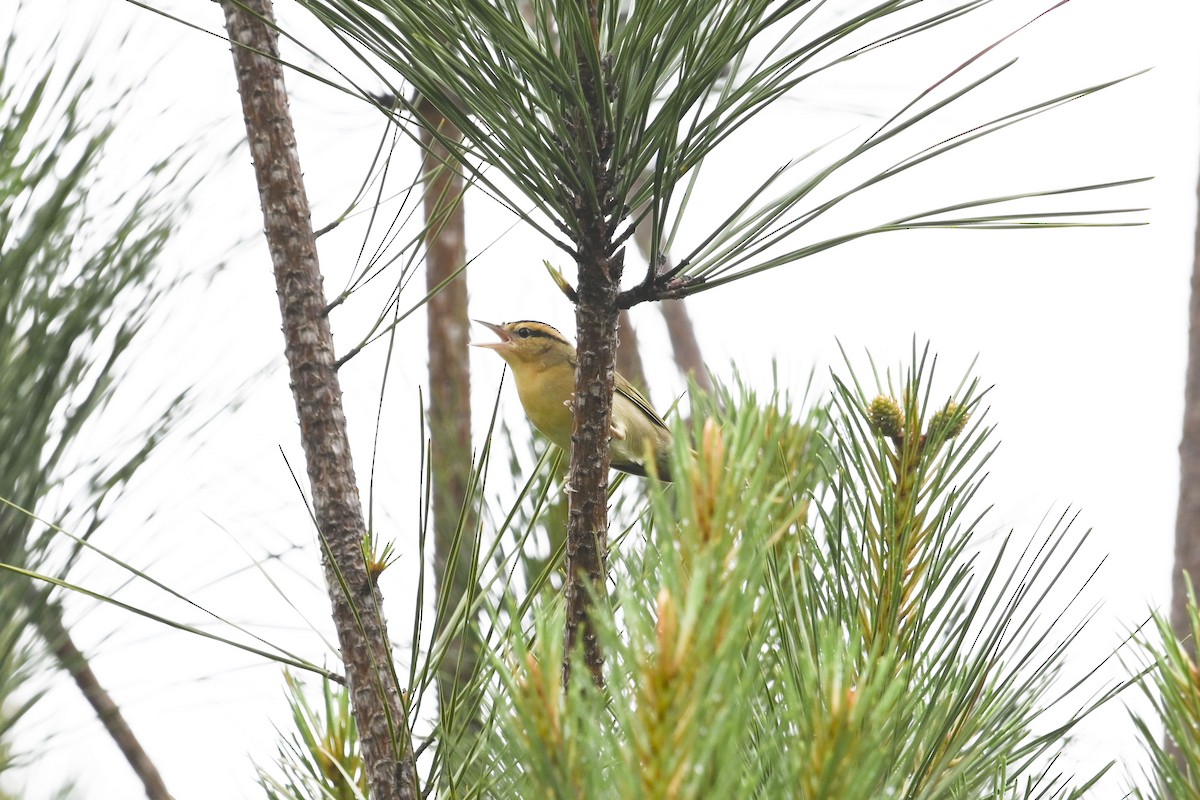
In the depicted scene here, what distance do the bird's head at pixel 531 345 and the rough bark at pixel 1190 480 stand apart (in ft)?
4.94

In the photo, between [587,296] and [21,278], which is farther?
[21,278]

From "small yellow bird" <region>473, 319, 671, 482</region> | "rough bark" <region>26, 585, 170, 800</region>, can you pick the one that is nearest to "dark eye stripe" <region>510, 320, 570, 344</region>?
"small yellow bird" <region>473, 319, 671, 482</region>

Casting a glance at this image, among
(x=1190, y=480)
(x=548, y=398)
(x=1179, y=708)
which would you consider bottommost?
(x=1179, y=708)

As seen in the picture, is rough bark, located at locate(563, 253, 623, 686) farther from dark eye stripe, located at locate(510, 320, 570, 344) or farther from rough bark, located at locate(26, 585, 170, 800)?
dark eye stripe, located at locate(510, 320, 570, 344)

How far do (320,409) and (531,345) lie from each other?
192 cm

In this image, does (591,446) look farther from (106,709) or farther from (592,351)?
(106,709)

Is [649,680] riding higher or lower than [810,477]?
lower

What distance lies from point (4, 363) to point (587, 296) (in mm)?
987

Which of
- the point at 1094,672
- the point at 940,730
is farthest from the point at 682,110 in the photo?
the point at 1094,672

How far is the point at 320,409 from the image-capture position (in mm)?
1358

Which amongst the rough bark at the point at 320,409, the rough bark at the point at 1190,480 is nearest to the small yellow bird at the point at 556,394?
the rough bark at the point at 1190,480

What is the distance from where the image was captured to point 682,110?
1.08 m

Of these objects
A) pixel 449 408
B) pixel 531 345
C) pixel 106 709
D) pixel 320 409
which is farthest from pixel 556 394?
pixel 320 409

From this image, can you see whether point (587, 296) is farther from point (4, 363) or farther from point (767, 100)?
point (4, 363)
